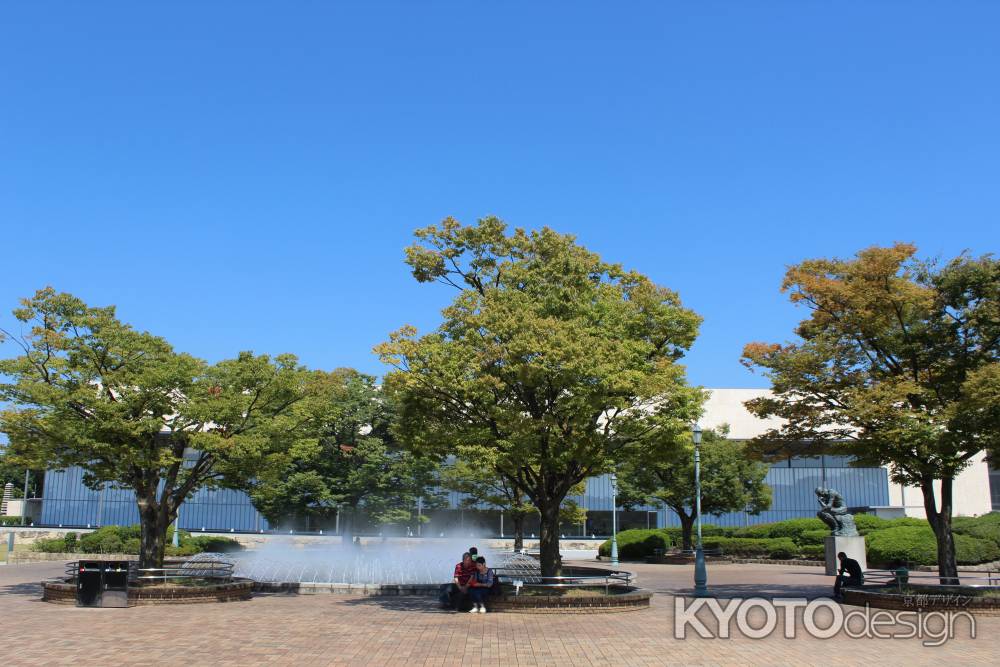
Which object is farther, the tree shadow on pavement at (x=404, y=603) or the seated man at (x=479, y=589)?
the tree shadow on pavement at (x=404, y=603)

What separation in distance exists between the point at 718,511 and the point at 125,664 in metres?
39.0

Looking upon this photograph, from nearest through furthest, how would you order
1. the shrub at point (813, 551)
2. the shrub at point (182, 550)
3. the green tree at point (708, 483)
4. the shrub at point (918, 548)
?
1. the shrub at point (918, 548)
2. the shrub at point (182, 550)
3. the shrub at point (813, 551)
4. the green tree at point (708, 483)

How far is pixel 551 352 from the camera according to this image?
18547mm

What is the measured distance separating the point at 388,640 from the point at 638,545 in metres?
32.5

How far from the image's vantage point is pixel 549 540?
21.2 m

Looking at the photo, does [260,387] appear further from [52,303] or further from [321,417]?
[52,303]

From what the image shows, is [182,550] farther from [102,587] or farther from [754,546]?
[754,546]

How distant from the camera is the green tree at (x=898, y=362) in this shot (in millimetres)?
19594

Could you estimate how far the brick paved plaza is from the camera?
12250 millimetres

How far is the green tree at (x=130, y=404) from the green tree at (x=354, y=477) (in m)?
21.4

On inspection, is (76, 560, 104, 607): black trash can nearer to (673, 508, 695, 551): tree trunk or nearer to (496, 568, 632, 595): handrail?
(496, 568, 632, 595): handrail

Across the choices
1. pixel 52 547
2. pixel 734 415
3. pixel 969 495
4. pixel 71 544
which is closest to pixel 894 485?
pixel 969 495

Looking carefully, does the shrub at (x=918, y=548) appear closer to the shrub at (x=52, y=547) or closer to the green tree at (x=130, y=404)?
the green tree at (x=130, y=404)

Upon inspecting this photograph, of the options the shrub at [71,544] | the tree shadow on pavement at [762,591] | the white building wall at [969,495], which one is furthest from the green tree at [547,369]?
the white building wall at [969,495]
